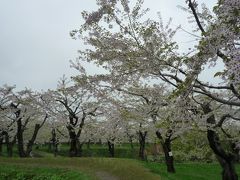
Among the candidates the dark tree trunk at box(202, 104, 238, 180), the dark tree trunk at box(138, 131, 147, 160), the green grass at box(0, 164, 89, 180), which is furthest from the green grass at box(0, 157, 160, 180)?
the dark tree trunk at box(138, 131, 147, 160)

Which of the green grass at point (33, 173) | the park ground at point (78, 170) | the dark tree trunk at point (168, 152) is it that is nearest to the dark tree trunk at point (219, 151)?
the park ground at point (78, 170)

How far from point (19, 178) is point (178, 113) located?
1456 centimetres

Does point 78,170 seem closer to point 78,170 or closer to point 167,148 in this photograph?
point 78,170

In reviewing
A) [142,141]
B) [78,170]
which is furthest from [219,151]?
[142,141]

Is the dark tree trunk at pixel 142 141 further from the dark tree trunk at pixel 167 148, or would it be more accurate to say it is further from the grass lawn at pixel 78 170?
the grass lawn at pixel 78 170

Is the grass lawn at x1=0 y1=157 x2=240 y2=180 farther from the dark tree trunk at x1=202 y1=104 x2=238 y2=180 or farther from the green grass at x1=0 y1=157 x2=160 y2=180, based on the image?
the dark tree trunk at x1=202 y1=104 x2=238 y2=180

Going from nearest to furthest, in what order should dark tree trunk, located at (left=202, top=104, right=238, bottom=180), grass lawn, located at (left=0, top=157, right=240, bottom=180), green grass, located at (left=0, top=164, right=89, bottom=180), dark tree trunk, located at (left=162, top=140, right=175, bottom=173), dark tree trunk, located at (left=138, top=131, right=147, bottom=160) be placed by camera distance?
dark tree trunk, located at (left=202, top=104, right=238, bottom=180), grass lawn, located at (left=0, top=157, right=240, bottom=180), green grass, located at (left=0, top=164, right=89, bottom=180), dark tree trunk, located at (left=162, top=140, right=175, bottom=173), dark tree trunk, located at (left=138, top=131, right=147, bottom=160)

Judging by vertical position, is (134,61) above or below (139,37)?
below

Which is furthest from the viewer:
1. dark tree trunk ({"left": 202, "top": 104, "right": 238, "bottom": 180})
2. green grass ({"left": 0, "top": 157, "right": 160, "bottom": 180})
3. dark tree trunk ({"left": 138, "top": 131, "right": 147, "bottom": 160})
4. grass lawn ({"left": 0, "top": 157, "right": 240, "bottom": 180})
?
dark tree trunk ({"left": 138, "top": 131, "right": 147, "bottom": 160})

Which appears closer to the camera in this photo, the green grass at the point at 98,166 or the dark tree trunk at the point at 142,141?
the green grass at the point at 98,166

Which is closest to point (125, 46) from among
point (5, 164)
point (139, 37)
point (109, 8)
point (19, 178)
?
point (139, 37)

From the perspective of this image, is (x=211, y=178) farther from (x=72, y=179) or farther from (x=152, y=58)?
(x=152, y=58)

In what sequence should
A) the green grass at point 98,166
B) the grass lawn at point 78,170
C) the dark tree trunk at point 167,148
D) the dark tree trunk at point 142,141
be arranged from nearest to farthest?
the green grass at point 98,166, the grass lawn at point 78,170, the dark tree trunk at point 167,148, the dark tree trunk at point 142,141

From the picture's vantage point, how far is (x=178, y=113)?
11.2 m
